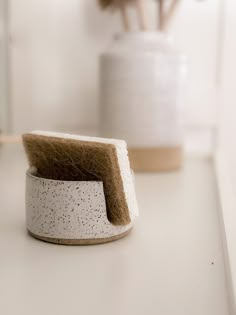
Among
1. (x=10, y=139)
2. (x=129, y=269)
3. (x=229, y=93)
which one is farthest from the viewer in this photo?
(x=229, y=93)

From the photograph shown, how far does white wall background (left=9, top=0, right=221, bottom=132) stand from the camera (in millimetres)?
738

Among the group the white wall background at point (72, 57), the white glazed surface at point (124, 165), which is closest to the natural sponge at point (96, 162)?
the white glazed surface at point (124, 165)

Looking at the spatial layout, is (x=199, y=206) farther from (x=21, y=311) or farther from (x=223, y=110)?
(x=223, y=110)

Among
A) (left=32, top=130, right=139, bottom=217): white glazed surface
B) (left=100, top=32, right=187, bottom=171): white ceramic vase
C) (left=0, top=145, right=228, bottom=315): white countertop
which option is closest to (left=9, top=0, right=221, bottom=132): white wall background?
(left=100, top=32, right=187, bottom=171): white ceramic vase

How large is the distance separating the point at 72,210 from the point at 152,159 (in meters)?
0.29

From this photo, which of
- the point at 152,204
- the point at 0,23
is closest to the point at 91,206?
the point at 152,204

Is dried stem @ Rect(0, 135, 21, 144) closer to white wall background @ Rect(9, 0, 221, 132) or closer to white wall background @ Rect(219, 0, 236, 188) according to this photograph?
white wall background @ Rect(9, 0, 221, 132)

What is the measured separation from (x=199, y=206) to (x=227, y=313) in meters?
0.21

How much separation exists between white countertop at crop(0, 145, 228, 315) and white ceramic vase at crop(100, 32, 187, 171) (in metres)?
0.16

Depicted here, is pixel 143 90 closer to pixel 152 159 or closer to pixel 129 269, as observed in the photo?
pixel 152 159

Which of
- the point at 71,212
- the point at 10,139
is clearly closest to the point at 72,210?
the point at 71,212

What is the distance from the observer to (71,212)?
12.5 inches

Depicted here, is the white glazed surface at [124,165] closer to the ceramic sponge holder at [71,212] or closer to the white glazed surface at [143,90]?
the ceramic sponge holder at [71,212]

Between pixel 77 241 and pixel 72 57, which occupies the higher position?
pixel 72 57
